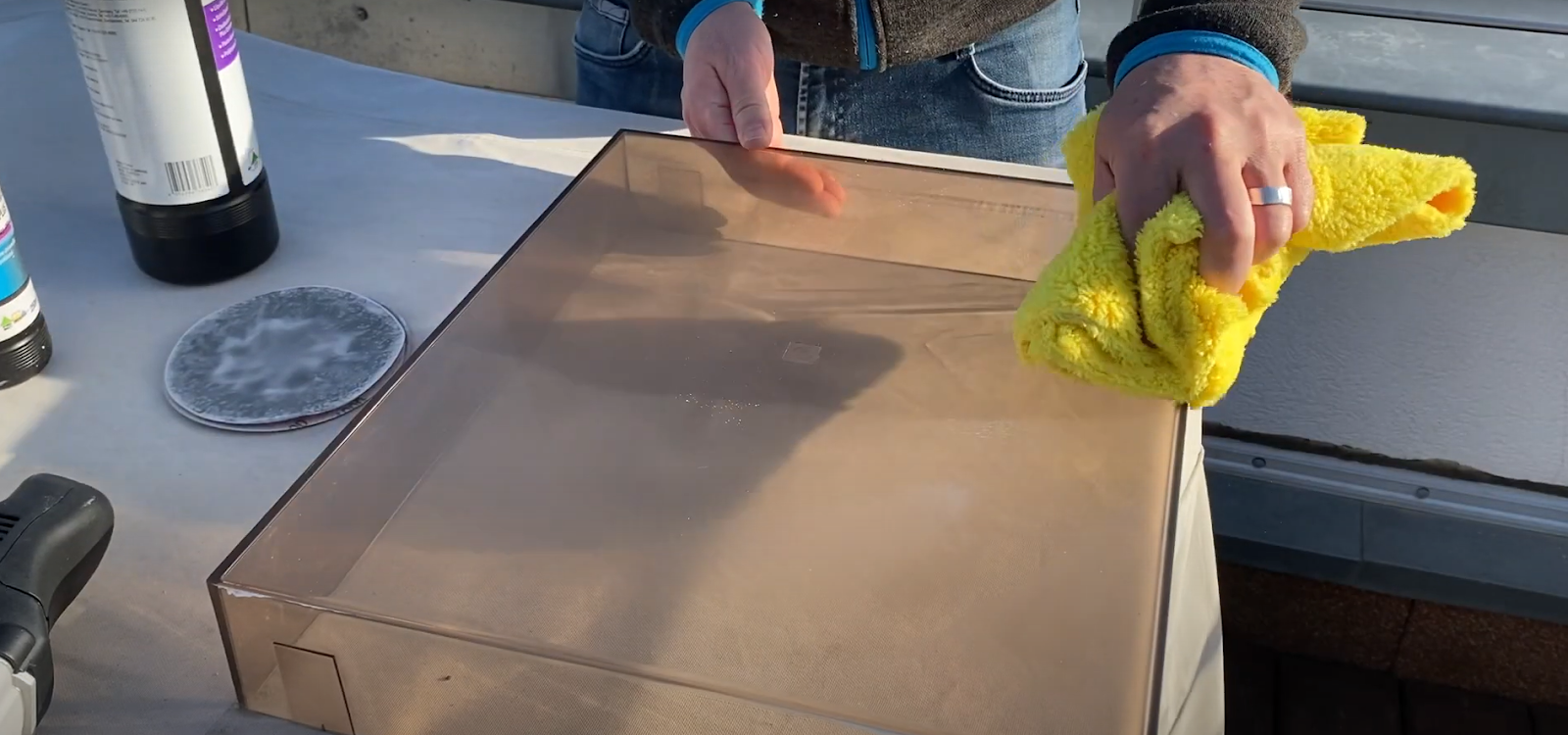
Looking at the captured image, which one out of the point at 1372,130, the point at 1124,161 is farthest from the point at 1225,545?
the point at 1124,161

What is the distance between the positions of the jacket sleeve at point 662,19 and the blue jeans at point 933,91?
0.17 ft

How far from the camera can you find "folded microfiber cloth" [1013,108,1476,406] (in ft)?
1.55

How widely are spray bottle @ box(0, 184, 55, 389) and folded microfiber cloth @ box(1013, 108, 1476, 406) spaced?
473 mm

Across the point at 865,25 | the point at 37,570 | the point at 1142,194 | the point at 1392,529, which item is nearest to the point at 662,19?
the point at 865,25

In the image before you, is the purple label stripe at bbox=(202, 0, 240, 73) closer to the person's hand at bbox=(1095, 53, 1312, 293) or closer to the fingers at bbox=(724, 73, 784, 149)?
the fingers at bbox=(724, 73, 784, 149)

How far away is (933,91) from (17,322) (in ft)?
2.01

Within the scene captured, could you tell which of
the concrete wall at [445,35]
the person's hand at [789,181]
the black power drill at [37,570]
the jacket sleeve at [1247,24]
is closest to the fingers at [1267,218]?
the jacket sleeve at [1247,24]

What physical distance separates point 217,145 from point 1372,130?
89 centimetres

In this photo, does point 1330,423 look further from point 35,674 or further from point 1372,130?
point 35,674

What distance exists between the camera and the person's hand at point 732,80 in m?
0.68

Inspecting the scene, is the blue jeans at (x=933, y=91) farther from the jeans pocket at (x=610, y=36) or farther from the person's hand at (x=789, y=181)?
the person's hand at (x=789, y=181)

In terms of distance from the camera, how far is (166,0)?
0.54 metres

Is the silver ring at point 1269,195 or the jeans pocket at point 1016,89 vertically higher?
the silver ring at point 1269,195

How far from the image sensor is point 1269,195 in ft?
1.61
